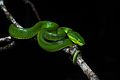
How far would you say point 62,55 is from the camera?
4992 mm

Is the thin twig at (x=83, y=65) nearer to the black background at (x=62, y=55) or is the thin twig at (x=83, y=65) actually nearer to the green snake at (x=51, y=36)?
the green snake at (x=51, y=36)

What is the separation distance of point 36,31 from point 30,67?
6.78 ft

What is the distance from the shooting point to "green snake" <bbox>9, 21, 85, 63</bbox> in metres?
2.79

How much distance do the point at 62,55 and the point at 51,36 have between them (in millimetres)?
2038

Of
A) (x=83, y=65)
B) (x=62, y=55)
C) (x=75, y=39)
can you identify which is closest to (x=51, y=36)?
(x=75, y=39)

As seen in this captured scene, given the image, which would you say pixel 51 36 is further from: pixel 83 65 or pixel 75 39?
pixel 83 65

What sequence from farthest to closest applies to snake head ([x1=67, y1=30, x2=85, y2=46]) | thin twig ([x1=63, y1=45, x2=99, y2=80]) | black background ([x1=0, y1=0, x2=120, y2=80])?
black background ([x1=0, y1=0, x2=120, y2=80]) < snake head ([x1=67, y1=30, x2=85, y2=46]) < thin twig ([x1=63, y1=45, x2=99, y2=80])

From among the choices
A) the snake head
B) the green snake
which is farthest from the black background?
the snake head

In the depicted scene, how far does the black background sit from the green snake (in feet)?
5.38

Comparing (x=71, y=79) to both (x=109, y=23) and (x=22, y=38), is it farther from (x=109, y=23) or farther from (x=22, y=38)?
(x=22, y=38)

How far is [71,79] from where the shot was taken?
5.12 m

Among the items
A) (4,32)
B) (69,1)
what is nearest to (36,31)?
(4,32)

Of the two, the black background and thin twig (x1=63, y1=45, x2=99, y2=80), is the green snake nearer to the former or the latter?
thin twig (x1=63, y1=45, x2=99, y2=80)

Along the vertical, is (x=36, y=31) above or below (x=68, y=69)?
above
